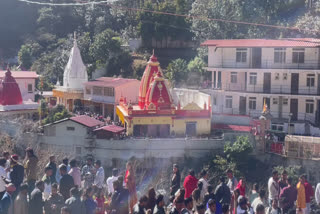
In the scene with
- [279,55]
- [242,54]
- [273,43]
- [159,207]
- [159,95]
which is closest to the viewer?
[159,207]

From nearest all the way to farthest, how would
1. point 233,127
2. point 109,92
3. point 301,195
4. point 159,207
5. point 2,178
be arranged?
point 159,207
point 2,178
point 301,195
point 233,127
point 109,92

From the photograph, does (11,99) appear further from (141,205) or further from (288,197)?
(141,205)

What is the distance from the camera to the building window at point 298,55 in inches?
1302

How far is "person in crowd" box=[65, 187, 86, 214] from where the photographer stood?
11.9m

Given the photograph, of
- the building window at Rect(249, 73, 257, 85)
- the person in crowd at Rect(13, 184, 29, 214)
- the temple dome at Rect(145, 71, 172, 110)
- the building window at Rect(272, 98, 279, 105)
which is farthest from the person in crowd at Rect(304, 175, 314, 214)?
the building window at Rect(249, 73, 257, 85)

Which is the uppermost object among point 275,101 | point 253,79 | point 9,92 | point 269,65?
point 269,65

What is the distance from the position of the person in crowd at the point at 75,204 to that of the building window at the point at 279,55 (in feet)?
78.6

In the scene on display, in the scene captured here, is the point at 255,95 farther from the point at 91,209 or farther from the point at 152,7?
the point at 91,209

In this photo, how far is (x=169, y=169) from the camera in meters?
29.8

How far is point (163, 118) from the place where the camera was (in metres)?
31.4

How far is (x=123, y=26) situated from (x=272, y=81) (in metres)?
27.0

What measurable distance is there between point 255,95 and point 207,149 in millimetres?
5981

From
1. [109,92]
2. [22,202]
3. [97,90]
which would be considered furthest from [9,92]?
[22,202]

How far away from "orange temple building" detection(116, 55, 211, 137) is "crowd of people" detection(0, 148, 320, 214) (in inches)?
593
